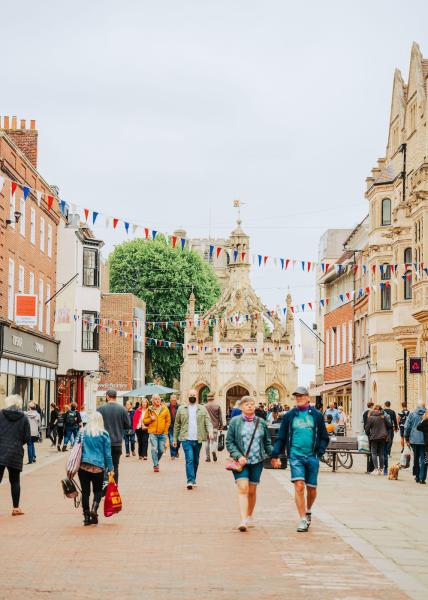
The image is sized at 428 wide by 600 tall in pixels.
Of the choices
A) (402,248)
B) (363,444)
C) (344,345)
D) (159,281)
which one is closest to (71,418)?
(363,444)

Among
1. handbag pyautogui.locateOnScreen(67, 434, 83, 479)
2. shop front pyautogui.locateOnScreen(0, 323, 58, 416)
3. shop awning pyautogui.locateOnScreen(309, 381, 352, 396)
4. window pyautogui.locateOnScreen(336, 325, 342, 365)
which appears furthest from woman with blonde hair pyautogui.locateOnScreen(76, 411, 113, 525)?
window pyautogui.locateOnScreen(336, 325, 342, 365)

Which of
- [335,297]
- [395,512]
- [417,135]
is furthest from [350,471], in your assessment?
[335,297]

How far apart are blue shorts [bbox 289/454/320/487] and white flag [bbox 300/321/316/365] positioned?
56305mm

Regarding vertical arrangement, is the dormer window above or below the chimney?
below

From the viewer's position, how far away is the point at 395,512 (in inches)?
633

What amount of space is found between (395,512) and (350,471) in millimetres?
10379

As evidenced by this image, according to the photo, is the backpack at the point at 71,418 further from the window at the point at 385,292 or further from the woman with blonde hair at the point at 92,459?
the woman with blonde hair at the point at 92,459

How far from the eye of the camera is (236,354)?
3718 inches

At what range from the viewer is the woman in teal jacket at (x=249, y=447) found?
1355 centimetres

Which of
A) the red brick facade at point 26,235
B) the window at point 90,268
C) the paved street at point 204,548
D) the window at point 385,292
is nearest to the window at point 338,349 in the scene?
the window at point 90,268

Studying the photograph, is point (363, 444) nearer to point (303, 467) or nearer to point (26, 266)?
point (303, 467)

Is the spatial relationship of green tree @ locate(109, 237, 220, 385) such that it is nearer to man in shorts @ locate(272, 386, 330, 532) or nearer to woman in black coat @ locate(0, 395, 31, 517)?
woman in black coat @ locate(0, 395, 31, 517)

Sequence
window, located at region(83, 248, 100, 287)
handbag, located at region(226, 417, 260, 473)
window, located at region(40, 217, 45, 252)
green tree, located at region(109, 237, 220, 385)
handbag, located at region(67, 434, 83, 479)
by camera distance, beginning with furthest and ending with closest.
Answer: green tree, located at region(109, 237, 220, 385) → window, located at region(83, 248, 100, 287) → window, located at region(40, 217, 45, 252) → handbag, located at region(67, 434, 83, 479) → handbag, located at region(226, 417, 260, 473)

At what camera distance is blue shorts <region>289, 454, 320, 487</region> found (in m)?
13.3
